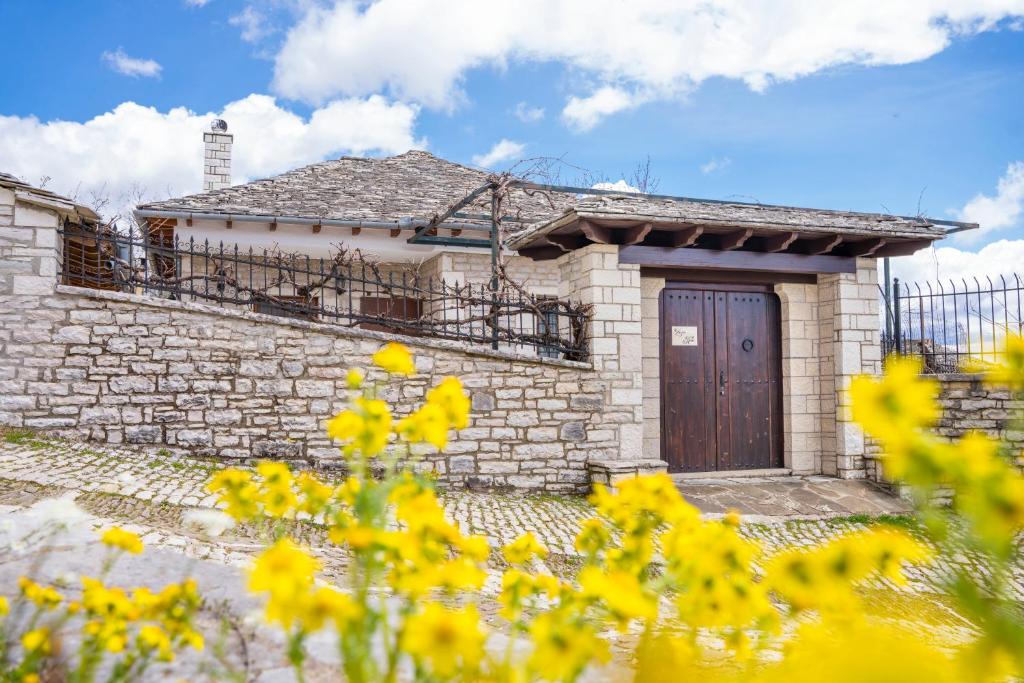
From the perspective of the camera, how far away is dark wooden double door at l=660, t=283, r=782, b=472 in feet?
25.8

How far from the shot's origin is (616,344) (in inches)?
287

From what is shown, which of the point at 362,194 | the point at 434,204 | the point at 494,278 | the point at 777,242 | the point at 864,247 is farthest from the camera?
the point at 362,194

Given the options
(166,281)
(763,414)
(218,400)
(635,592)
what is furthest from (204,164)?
(635,592)

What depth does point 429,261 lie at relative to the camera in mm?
11766

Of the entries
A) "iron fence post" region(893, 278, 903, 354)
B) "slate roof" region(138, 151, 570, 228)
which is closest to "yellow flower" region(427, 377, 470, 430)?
"slate roof" region(138, 151, 570, 228)

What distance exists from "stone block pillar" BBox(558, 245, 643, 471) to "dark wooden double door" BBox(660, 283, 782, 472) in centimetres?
66

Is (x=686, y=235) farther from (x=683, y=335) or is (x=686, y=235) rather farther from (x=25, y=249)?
(x=25, y=249)

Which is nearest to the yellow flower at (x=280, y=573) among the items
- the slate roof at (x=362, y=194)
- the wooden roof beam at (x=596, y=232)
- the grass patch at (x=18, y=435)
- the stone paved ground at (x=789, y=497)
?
the stone paved ground at (x=789, y=497)

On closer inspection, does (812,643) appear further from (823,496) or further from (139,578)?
(823,496)

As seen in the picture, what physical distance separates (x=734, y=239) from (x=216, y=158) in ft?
32.0

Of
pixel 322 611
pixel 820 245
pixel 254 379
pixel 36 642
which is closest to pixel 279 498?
pixel 322 611

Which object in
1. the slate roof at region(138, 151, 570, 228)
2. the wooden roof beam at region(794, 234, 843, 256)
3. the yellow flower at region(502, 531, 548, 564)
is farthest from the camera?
the slate roof at region(138, 151, 570, 228)

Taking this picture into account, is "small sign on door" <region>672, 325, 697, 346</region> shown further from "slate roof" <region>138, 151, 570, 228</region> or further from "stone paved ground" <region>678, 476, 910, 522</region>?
"slate roof" <region>138, 151, 570, 228</region>

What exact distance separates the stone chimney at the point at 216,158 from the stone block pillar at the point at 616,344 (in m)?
8.55
